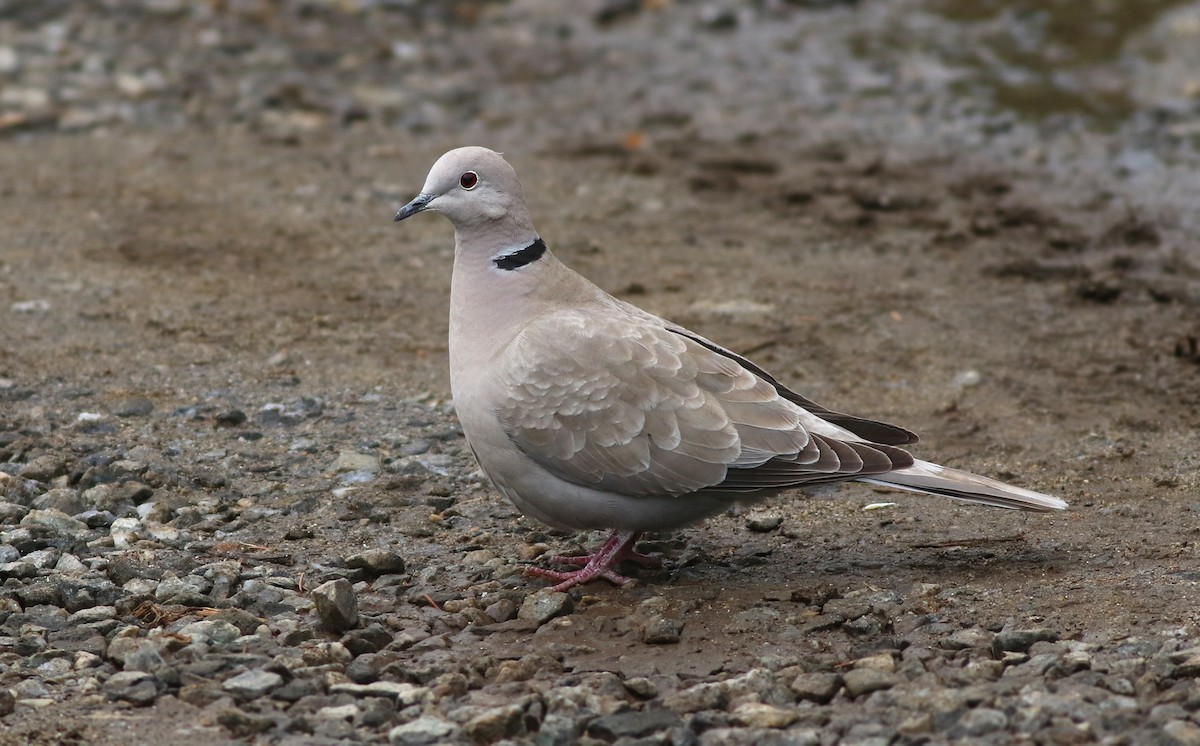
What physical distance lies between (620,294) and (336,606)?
3.23 m

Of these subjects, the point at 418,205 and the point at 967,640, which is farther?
the point at 418,205

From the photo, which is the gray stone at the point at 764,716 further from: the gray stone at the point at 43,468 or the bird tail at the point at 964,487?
the gray stone at the point at 43,468

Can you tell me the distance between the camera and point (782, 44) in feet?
37.7

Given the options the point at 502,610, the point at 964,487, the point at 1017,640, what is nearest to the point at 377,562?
the point at 502,610

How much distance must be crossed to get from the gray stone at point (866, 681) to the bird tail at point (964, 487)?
30.0 inches

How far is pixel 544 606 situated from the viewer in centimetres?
436

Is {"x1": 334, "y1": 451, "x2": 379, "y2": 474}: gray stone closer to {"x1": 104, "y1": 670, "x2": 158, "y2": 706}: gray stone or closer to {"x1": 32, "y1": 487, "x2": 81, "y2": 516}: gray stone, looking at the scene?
{"x1": 32, "y1": 487, "x2": 81, "y2": 516}: gray stone

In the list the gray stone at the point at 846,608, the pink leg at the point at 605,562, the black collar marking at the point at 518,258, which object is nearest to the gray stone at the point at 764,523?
the pink leg at the point at 605,562

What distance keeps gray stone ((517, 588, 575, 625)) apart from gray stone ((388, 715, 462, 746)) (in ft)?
2.39

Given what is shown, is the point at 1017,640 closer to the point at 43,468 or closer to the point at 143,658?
the point at 143,658

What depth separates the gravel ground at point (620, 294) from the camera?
3.84 m

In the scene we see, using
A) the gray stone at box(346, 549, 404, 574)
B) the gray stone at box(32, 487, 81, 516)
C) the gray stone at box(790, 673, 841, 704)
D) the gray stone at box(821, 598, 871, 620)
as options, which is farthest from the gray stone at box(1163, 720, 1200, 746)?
the gray stone at box(32, 487, 81, 516)

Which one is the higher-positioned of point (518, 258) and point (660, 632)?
point (518, 258)

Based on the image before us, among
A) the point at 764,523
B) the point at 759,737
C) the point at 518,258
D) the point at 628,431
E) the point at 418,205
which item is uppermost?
the point at 418,205
